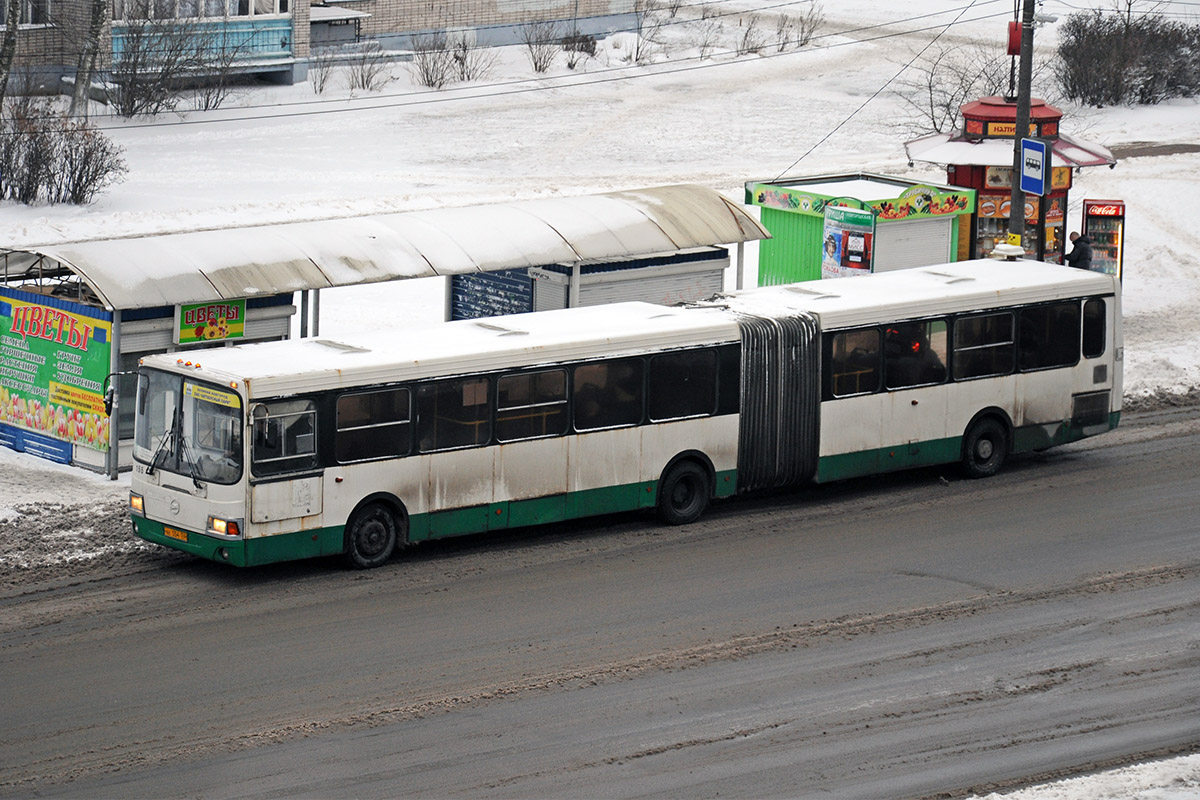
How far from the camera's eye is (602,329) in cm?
1734

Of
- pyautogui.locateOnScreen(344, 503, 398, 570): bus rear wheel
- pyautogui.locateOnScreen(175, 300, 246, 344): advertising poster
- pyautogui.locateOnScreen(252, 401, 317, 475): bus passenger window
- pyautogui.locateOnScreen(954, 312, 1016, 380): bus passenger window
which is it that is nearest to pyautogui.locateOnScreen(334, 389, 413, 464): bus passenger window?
pyautogui.locateOnScreen(252, 401, 317, 475): bus passenger window

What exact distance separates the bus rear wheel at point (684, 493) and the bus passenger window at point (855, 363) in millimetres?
1804

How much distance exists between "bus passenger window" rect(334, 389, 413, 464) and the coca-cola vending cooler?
1550 cm

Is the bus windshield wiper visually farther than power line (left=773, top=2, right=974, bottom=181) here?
No

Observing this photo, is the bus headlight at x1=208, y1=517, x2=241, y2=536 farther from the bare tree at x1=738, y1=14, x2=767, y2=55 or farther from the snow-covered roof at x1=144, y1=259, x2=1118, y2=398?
the bare tree at x1=738, y1=14, x2=767, y2=55

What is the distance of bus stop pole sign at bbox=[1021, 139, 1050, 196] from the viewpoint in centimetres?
2434

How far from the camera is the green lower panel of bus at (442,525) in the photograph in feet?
50.3

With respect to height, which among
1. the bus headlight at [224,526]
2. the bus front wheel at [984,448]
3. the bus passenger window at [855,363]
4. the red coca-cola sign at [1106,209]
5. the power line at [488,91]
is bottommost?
the bus headlight at [224,526]

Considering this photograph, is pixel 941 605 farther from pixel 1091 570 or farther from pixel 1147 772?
pixel 1147 772

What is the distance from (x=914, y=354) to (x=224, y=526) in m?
7.78

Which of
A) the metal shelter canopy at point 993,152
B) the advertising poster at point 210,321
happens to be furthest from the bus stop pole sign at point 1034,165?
the advertising poster at point 210,321

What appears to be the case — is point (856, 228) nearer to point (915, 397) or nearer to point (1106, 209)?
point (1106, 209)

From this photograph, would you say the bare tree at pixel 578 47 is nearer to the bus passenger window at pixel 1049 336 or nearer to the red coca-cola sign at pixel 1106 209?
the red coca-cola sign at pixel 1106 209

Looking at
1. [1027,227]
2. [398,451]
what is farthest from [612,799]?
[1027,227]
